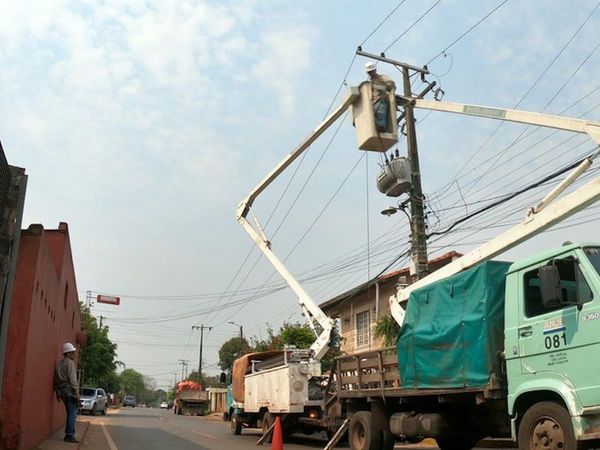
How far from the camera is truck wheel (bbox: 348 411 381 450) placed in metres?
10.1

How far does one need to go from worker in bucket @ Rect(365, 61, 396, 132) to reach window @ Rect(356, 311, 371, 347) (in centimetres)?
1647

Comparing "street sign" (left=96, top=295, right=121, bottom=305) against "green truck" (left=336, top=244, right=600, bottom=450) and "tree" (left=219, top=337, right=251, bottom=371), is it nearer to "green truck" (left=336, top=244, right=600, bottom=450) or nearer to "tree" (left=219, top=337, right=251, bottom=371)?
"tree" (left=219, top=337, right=251, bottom=371)

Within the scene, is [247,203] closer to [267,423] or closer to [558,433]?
[267,423]

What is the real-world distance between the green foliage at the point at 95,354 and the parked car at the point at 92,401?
5.45 meters

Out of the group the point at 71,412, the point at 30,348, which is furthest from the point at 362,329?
the point at 30,348

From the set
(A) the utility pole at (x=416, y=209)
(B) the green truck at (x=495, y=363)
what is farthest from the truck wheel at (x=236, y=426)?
(B) the green truck at (x=495, y=363)

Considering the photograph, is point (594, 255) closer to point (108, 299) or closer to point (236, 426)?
point (236, 426)

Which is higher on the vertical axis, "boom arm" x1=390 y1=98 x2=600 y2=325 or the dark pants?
"boom arm" x1=390 y1=98 x2=600 y2=325

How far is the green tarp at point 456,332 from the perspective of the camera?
25.7 ft

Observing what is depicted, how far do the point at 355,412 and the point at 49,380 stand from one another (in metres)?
6.72

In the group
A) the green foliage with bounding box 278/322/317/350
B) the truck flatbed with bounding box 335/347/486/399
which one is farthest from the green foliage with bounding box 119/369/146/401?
the truck flatbed with bounding box 335/347/486/399

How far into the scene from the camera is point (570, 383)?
633 cm

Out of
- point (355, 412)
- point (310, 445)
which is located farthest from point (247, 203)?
point (355, 412)

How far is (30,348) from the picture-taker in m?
9.48
